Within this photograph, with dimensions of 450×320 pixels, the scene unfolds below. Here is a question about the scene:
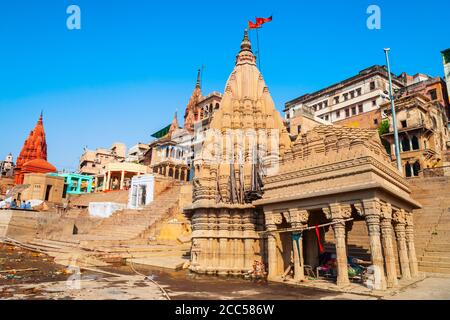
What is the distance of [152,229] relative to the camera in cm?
2775

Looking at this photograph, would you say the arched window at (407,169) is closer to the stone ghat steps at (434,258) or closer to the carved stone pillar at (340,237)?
the stone ghat steps at (434,258)

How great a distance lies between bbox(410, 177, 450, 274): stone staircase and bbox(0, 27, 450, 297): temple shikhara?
0.07 meters

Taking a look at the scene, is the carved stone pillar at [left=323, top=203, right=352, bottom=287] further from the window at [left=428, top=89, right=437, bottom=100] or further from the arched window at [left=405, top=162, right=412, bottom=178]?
the window at [left=428, top=89, right=437, bottom=100]

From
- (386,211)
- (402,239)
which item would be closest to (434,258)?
(402,239)

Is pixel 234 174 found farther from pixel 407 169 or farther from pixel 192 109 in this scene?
pixel 192 109

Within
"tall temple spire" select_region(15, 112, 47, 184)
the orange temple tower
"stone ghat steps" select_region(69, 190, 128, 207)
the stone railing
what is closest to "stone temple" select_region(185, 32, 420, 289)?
the stone railing

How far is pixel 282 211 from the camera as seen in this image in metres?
12.9

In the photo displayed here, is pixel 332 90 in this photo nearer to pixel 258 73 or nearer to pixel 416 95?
pixel 416 95

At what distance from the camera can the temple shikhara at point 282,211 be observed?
11055 mm

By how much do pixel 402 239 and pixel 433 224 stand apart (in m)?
7.32

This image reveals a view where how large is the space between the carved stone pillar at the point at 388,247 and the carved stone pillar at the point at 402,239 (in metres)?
1.79

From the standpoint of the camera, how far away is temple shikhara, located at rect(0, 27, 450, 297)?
11055mm

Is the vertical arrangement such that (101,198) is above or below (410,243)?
above
